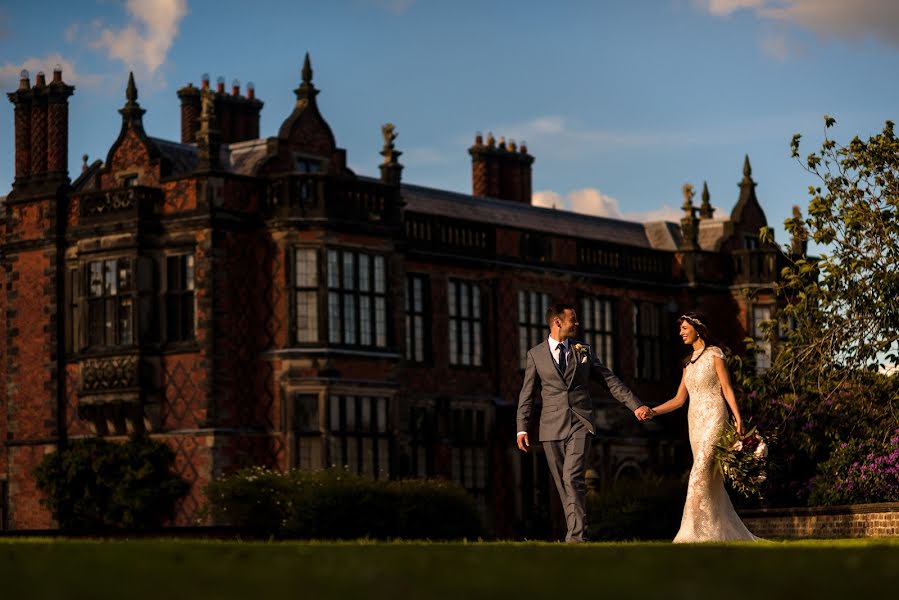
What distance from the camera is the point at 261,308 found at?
3281 centimetres

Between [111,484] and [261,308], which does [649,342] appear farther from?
[111,484]

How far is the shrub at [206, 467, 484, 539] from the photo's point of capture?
1068 inches

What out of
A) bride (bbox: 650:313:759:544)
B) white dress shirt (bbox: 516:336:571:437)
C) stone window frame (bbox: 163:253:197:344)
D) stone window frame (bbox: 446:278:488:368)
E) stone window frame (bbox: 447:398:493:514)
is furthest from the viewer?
stone window frame (bbox: 446:278:488:368)

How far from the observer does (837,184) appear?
83.5 ft

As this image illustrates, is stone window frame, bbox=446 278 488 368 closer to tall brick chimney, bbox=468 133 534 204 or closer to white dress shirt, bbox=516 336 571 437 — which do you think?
tall brick chimney, bbox=468 133 534 204

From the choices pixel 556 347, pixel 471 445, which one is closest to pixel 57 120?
pixel 471 445

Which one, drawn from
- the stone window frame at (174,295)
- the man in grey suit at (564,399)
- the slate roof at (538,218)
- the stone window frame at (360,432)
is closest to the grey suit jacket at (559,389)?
the man in grey suit at (564,399)

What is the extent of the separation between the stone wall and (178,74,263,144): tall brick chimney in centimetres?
1812

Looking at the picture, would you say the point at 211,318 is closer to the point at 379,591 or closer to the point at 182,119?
the point at 182,119

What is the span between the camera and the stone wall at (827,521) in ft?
68.5

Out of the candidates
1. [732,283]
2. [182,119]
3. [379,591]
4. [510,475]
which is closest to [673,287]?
[732,283]

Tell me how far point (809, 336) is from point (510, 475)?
1286cm

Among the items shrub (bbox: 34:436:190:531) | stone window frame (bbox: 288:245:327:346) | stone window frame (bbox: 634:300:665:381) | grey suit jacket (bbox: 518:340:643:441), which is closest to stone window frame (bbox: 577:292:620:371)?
stone window frame (bbox: 634:300:665:381)

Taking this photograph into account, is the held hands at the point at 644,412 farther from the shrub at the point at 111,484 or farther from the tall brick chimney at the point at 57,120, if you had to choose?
the tall brick chimney at the point at 57,120
